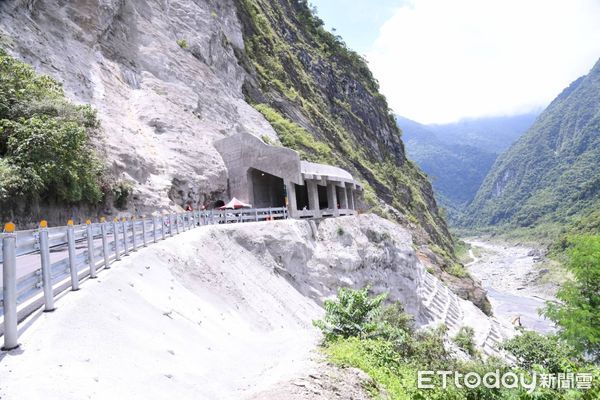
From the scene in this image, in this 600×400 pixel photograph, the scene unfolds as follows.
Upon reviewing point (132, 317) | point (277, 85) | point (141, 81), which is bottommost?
point (132, 317)

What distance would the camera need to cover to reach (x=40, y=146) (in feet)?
55.4

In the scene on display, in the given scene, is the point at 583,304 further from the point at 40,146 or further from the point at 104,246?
the point at 40,146

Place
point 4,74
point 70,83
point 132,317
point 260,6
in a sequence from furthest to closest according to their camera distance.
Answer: point 260,6 < point 70,83 < point 4,74 < point 132,317

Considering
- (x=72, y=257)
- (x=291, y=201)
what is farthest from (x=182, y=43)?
(x=72, y=257)

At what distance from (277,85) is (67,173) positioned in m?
44.9

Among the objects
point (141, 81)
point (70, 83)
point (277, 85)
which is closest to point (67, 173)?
point (70, 83)

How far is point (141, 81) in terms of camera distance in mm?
32812

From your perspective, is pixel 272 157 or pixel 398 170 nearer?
pixel 272 157

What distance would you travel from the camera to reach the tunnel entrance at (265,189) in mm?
31155

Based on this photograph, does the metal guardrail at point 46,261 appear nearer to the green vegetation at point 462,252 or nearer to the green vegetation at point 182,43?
the green vegetation at point 182,43

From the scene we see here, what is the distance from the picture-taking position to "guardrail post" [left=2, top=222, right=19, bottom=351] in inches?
181

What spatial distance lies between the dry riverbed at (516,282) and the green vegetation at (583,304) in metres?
25.8

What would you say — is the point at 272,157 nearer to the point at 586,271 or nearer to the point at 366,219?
the point at 366,219

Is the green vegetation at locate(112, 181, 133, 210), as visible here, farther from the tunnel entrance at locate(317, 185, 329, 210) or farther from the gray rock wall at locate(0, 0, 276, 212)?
the tunnel entrance at locate(317, 185, 329, 210)
